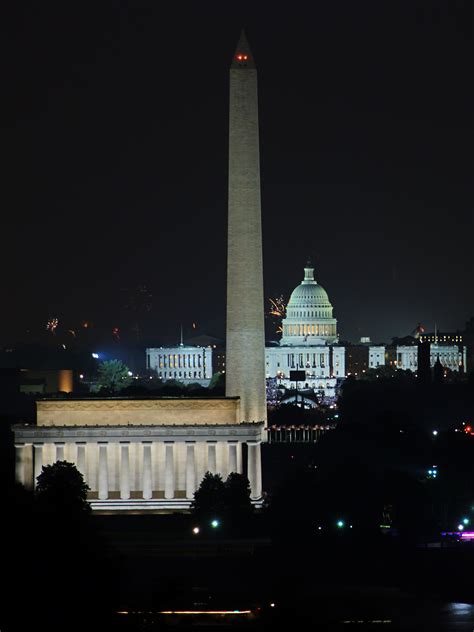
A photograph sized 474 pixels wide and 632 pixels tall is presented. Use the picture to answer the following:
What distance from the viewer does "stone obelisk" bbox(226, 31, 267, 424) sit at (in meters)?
135

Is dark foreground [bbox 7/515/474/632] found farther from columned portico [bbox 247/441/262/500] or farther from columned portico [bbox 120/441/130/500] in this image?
columned portico [bbox 247/441/262/500]

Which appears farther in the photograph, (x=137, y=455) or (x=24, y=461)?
(x=137, y=455)

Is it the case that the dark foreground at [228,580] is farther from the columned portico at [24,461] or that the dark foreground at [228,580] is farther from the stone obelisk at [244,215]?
the stone obelisk at [244,215]

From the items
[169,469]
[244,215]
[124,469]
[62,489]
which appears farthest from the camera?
[244,215]

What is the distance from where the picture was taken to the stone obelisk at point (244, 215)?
134875 mm

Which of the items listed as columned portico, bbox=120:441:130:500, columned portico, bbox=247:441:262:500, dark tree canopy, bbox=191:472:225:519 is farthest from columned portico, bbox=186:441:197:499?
dark tree canopy, bbox=191:472:225:519

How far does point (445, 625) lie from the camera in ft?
279

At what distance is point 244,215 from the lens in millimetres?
134875

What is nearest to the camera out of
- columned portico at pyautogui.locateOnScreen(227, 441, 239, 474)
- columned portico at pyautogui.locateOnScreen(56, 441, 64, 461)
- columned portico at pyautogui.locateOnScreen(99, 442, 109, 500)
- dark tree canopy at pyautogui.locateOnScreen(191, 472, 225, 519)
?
dark tree canopy at pyautogui.locateOnScreen(191, 472, 225, 519)

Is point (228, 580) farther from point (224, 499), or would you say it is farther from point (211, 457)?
point (211, 457)

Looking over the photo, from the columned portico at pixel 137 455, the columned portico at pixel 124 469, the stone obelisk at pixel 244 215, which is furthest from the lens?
the stone obelisk at pixel 244 215

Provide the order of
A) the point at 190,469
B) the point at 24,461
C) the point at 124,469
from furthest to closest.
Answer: the point at 190,469 → the point at 124,469 → the point at 24,461

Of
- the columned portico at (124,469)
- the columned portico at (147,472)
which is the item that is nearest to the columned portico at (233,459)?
the columned portico at (147,472)

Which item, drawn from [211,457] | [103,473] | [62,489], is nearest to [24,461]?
[103,473]
